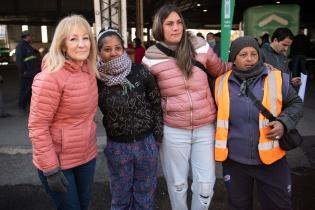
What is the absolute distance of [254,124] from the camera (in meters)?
2.62

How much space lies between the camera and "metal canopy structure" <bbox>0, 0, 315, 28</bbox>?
67.8 ft

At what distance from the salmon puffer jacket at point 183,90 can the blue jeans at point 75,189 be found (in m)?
0.75

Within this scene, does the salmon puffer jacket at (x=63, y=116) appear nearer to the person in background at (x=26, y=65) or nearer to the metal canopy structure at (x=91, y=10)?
the person in background at (x=26, y=65)

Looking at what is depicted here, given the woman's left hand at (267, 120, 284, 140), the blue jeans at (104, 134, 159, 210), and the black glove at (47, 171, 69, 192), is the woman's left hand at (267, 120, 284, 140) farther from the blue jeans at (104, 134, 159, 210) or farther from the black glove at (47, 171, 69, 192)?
the black glove at (47, 171, 69, 192)

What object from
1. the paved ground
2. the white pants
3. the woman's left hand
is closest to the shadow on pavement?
the paved ground

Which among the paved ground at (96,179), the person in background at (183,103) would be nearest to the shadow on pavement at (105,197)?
the paved ground at (96,179)

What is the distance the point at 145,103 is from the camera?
279 centimetres

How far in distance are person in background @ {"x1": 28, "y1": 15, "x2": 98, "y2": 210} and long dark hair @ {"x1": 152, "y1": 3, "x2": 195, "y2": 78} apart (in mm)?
593

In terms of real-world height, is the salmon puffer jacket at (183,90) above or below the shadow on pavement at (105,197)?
above

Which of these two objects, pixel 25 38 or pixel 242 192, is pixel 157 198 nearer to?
pixel 242 192

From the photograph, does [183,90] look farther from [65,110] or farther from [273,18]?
[273,18]

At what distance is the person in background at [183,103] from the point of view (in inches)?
112

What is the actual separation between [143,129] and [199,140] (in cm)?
49

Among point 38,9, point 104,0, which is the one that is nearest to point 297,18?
point 104,0
